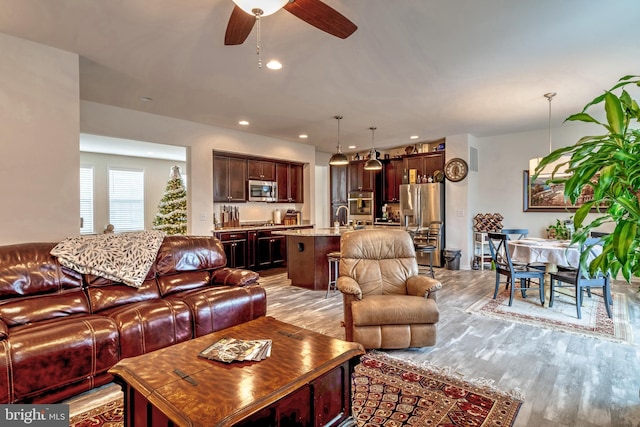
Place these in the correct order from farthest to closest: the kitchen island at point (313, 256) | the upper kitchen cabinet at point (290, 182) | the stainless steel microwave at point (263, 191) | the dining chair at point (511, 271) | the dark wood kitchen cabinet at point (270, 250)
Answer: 1. the upper kitchen cabinet at point (290, 182)
2. the stainless steel microwave at point (263, 191)
3. the dark wood kitchen cabinet at point (270, 250)
4. the kitchen island at point (313, 256)
5. the dining chair at point (511, 271)

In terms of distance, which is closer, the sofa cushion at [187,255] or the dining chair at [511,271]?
the sofa cushion at [187,255]

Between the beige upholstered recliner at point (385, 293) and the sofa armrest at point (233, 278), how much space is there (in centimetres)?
93

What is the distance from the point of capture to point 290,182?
7520mm

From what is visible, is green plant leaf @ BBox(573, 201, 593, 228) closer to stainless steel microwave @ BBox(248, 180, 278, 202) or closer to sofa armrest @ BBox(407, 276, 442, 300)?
sofa armrest @ BBox(407, 276, 442, 300)

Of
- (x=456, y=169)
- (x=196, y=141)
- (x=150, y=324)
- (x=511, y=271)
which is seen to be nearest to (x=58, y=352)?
(x=150, y=324)

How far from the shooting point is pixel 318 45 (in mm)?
2928

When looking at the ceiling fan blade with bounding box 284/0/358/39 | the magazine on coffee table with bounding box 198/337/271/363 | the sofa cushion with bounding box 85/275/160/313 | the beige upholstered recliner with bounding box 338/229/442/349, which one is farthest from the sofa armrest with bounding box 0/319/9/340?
the ceiling fan blade with bounding box 284/0/358/39

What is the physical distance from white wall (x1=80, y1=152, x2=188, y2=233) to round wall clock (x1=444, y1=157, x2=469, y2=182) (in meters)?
6.92

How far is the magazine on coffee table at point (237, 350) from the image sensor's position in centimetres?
169

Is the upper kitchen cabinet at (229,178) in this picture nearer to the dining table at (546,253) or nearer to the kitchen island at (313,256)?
the kitchen island at (313,256)

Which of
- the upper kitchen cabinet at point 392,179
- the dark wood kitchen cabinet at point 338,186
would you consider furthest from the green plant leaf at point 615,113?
the dark wood kitchen cabinet at point 338,186

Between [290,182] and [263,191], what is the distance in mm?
838

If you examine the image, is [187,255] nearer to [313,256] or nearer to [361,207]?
[313,256]

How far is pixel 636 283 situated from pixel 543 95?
12.1 feet
